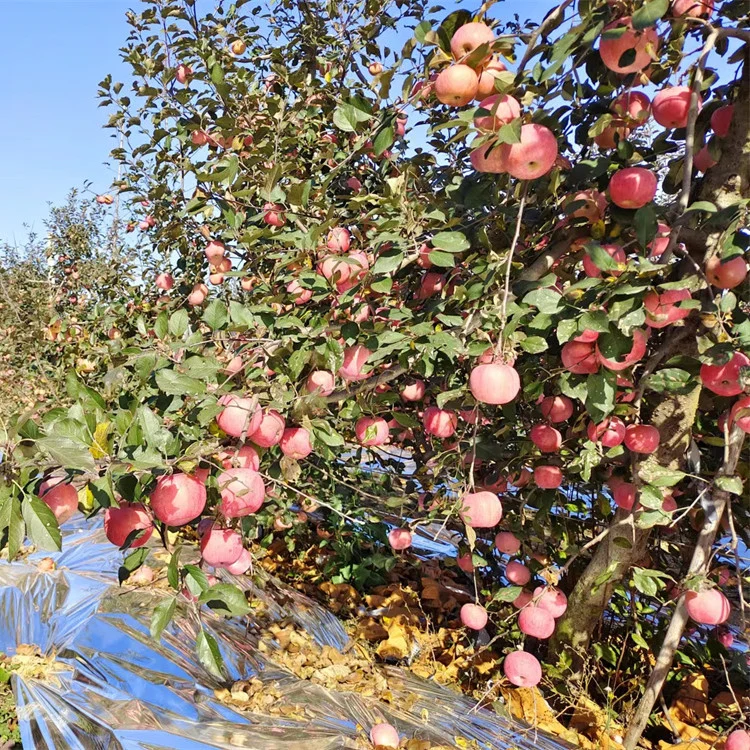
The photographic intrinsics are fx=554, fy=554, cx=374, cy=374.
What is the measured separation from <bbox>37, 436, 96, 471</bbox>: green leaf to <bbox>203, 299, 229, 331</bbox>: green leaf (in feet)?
1.50

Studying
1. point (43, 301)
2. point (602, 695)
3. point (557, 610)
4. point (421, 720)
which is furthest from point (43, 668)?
point (43, 301)

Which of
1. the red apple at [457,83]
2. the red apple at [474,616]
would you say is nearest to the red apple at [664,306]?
the red apple at [457,83]

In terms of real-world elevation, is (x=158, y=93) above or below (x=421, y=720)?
above

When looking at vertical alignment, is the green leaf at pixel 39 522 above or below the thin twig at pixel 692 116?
below

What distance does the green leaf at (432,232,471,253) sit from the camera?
3.62 ft

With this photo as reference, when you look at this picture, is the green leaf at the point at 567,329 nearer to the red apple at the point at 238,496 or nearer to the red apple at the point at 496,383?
the red apple at the point at 496,383

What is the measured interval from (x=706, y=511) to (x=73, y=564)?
8.41 feet

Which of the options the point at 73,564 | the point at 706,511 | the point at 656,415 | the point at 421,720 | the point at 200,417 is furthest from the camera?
the point at 73,564

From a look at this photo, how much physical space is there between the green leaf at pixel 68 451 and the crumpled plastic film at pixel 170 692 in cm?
113

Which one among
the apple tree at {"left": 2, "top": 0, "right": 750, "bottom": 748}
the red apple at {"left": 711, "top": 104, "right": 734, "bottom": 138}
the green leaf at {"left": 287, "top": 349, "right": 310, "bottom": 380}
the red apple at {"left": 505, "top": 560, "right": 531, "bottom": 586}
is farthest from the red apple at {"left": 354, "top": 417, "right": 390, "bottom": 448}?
the red apple at {"left": 711, "top": 104, "right": 734, "bottom": 138}

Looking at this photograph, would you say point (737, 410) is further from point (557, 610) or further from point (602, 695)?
point (602, 695)

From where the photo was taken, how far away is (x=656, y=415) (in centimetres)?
149

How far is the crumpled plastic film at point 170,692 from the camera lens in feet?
5.06

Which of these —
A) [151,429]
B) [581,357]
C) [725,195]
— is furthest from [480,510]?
[725,195]
